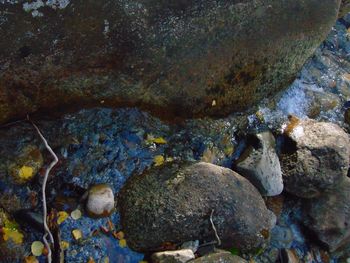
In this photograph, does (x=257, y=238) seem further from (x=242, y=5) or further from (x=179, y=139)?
(x=242, y=5)

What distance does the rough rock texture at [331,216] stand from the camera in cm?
482

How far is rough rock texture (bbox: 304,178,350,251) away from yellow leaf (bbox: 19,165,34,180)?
2.98 metres

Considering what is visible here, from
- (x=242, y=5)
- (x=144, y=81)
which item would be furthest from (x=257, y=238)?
(x=242, y=5)

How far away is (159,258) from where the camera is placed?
12.0 ft

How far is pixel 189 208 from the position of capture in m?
3.83

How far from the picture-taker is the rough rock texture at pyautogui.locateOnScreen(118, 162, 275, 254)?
12.4 feet

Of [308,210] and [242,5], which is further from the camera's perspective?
[308,210]

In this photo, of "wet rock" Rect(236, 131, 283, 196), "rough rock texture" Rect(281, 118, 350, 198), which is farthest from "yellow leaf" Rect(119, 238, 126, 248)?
"rough rock texture" Rect(281, 118, 350, 198)

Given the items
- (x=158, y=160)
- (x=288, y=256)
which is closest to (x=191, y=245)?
(x=158, y=160)

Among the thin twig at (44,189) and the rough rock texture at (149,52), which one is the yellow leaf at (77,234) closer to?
the thin twig at (44,189)

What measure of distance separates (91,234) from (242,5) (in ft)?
8.31

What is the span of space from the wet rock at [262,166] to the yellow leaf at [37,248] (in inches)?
80.9

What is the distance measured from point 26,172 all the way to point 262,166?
2279 mm

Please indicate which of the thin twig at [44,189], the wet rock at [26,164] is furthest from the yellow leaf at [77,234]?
the wet rock at [26,164]
